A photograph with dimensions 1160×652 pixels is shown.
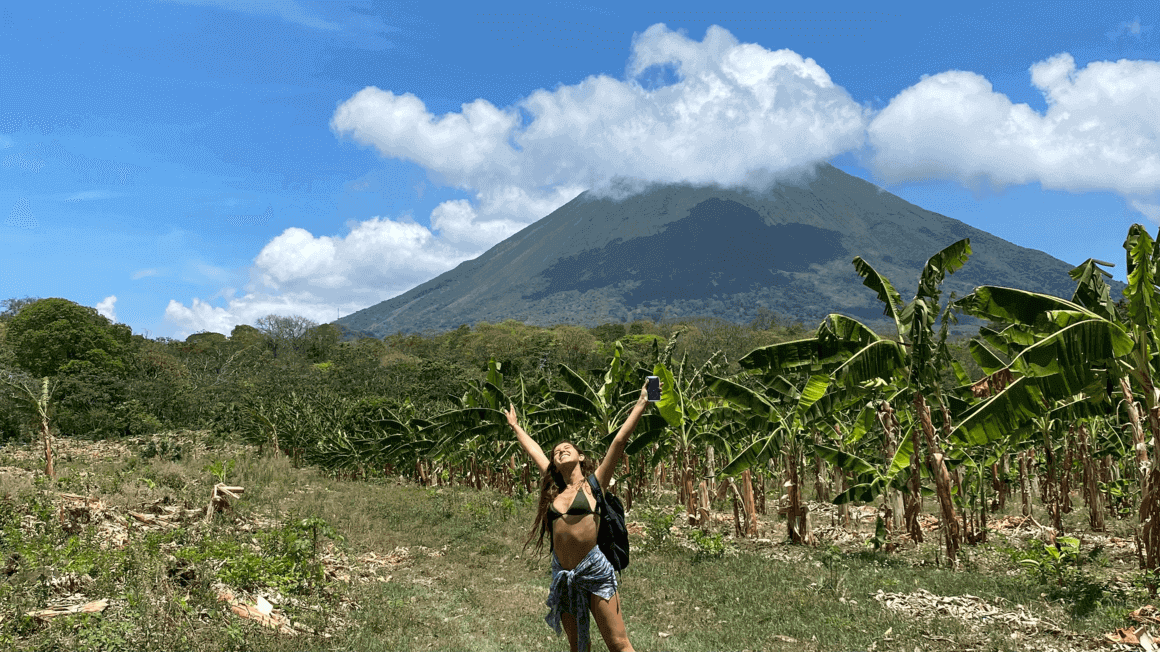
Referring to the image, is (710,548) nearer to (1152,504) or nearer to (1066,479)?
(1152,504)

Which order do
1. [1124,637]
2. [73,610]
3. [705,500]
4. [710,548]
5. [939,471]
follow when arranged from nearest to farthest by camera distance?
[1124,637], [73,610], [939,471], [710,548], [705,500]

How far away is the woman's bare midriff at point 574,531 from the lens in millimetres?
4359

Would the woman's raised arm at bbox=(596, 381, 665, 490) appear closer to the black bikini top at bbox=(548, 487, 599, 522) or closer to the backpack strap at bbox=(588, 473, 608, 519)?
the backpack strap at bbox=(588, 473, 608, 519)

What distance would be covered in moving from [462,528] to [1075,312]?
454 inches

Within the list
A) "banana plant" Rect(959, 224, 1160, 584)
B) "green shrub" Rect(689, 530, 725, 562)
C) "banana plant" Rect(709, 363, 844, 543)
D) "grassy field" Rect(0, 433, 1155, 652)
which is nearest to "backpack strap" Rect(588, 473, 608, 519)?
"grassy field" Rect(0, 433, 1155, 652)

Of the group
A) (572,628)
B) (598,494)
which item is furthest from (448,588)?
(598,494)

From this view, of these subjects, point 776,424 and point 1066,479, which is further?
point 1066,479

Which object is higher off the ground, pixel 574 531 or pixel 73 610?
pixel 574 531

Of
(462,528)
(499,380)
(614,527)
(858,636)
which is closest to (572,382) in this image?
(499,380)

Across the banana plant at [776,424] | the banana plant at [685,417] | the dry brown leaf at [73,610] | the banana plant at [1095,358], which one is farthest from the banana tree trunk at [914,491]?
the dry brown leaf at [73,610]

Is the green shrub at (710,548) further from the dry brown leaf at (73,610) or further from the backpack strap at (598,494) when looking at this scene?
the dry brown leaf at (73,610)

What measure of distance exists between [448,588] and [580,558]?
610 cm

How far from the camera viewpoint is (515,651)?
671 cm

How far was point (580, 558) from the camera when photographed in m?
4.37
